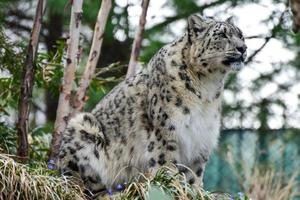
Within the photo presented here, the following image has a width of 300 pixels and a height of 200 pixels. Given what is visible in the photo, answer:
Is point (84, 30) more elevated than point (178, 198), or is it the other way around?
point (84, 30)

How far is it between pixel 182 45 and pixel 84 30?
623cm

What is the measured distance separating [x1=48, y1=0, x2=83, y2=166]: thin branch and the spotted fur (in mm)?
460

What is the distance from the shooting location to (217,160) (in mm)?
12867

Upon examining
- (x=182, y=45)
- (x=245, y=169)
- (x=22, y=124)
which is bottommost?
(x=245, y=169)

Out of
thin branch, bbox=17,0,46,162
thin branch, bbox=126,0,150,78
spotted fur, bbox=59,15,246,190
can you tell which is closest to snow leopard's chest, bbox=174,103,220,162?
spotted fur, bbox=59,15,246,190

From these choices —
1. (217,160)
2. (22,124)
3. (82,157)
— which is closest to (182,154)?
(82,157)

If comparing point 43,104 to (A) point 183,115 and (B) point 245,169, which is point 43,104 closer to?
(B) point 245,169

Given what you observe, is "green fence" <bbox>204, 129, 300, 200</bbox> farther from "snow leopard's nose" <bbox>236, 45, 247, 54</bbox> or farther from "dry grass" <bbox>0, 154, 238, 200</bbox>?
"dry grass" <bbox>0, 154, 238, 200</bbox>

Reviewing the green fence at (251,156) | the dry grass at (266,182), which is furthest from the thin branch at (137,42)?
the green fence at (251,156)

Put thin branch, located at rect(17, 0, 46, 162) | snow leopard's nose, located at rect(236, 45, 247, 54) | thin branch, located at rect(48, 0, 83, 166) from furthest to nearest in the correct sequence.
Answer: thin branch, located at rect(48, 0, 83, 166), thin branch, located at rect(17, 0, 46, 162), snow leopard's nose, located at rect(236, 45, 247, 54)

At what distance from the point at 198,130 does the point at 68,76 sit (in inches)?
60.7

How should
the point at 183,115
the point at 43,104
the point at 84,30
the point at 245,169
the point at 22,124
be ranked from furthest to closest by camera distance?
the point at 43,104 → the point at 84,30 → the point at 245,169 → the point at 22,124 → the point at 183,115

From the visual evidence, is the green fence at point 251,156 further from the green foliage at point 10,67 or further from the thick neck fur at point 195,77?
the thick neck fur at point 195,77

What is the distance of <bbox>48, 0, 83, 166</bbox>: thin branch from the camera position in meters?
8.28
